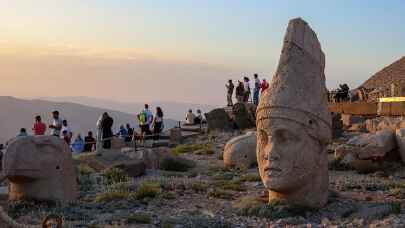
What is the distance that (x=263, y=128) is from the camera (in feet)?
38.2

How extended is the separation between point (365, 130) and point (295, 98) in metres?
14.8

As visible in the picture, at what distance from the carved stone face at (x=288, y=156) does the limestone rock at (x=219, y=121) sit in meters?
18.6

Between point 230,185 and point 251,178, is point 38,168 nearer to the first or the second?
point 230,185

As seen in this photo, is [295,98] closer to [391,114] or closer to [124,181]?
[124,181]

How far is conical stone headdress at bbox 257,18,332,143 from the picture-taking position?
1140 cm

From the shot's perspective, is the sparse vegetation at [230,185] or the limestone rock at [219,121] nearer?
the sparse vegetation at [230,185]

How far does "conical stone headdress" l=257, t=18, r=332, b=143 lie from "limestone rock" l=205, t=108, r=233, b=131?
18.3 meters

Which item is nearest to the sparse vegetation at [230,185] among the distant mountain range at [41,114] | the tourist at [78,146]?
the tourist at [78,146]

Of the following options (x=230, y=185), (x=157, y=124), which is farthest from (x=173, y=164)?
(x=157, y=124)

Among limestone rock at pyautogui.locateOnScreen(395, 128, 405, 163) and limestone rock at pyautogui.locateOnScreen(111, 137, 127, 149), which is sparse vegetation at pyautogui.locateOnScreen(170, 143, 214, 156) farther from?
limestone rock at pyautogui.locateOnScreen(395, 128, 405, 163)

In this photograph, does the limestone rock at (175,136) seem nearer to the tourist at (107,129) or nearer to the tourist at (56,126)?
the tourist at (107,129)

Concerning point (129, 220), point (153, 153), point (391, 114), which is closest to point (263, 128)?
point (129, 220)

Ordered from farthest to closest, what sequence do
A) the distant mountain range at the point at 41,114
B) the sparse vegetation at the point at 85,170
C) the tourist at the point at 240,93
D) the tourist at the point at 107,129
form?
the distant mountain range at the point at 41,114 → the tourist at the point at 240,93 → the tourist at the point at 107,129 → the sparse vegetation at the point at 85,170

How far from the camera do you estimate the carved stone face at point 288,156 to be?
11367 millimetres
